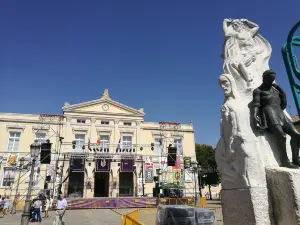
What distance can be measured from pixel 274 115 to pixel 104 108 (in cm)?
2600

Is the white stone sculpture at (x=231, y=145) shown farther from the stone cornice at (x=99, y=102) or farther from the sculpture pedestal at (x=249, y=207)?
the stone cornice at (x=99, y=102)

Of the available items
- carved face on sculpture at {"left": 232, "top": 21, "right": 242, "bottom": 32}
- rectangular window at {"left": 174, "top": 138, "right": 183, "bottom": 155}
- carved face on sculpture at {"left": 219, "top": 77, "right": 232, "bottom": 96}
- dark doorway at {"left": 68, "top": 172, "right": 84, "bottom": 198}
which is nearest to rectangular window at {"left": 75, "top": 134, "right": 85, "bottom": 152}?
dark doorway at {"left": 68, "top": 172, "right": 84, "bottom": 198}

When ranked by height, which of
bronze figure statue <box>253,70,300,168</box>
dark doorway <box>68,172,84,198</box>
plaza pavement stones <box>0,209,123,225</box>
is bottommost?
plaza pavement stones <box>0,209,123,225</box>

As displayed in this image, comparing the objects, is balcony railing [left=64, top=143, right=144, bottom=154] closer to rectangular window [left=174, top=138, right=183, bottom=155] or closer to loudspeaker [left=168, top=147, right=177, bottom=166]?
loudspeaker [left=168, top=147, right=177, bottom=166]

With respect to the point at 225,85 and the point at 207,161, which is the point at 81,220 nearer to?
the point at 225,85

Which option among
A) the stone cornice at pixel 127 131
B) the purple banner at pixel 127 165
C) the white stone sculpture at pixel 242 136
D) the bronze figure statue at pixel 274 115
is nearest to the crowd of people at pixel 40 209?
the purple banner at pixel 127 165

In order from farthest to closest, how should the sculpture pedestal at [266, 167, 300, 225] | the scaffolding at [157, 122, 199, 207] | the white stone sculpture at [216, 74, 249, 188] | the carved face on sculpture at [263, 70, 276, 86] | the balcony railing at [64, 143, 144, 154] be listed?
the balcony railing at [64, 143, 144, 154]
the scaffolding at [157, 122, 199, 207]
the carved face on sculpture at [263, 70, 276, 86]
the white stone sculpture at [216, 74, 249, 188]
the sculpture pedestal at [266, 167, 300, 225]

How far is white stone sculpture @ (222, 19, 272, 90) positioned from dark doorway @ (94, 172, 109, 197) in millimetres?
24402

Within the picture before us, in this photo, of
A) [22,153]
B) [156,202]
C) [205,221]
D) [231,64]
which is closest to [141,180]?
[156,202]

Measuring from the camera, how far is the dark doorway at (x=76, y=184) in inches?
981

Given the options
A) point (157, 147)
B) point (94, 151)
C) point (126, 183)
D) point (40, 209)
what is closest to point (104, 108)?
point (94, 151)

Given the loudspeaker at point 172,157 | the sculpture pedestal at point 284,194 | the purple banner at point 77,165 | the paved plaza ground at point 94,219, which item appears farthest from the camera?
the purple banner at point 77,165

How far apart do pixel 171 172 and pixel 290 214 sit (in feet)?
78.6

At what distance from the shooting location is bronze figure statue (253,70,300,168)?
3.42 metres
